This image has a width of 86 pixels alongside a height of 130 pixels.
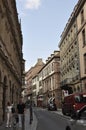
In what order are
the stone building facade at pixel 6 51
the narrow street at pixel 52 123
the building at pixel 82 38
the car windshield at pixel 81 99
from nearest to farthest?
1. the narrow street at pixel 52 123
2. the stone building facade at pixel 6 51
3. the car windshield at pixel 81 99
4. the building at pixel 82 38

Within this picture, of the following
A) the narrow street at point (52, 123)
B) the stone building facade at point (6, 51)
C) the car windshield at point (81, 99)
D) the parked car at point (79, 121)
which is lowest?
the narrow street at point (52, 123)

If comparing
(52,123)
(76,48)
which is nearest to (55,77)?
(76,48)

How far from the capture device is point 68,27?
54250 mm

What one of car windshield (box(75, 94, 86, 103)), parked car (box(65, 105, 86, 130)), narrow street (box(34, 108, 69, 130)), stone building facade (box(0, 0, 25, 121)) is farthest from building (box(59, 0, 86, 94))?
parked car (box(65, 105, 86, 130))

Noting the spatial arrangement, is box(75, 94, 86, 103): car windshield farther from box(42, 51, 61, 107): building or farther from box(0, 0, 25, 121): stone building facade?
box(42, 51, 61, 107): building

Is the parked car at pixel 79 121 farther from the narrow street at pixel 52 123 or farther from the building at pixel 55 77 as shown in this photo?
the building at pixel 55 77

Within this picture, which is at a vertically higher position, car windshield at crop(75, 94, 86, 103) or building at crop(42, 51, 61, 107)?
building at crop(42, 51, 61, 107)

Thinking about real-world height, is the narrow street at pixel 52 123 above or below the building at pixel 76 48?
below

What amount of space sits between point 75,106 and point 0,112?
9.35 meters

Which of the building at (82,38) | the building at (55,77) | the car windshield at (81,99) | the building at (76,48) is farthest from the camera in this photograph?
the building at (55,77)

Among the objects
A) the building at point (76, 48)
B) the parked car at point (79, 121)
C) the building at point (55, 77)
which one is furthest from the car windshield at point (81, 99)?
the building at point (55, 77)

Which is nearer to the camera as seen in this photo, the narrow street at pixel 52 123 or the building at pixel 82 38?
the narrow street at pixel 52 123

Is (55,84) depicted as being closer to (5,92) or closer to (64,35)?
(64,35)

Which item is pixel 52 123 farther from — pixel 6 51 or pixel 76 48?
pixel 76 48
